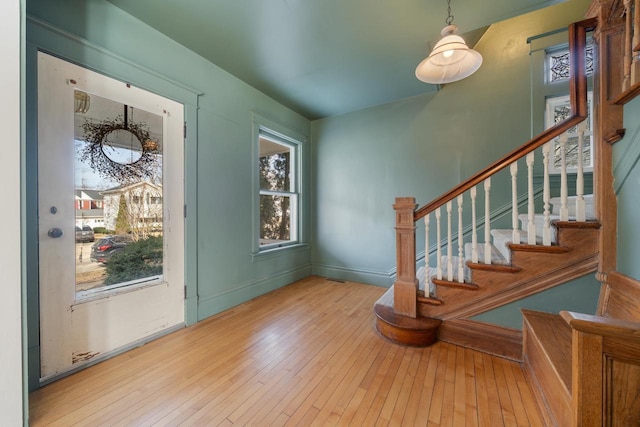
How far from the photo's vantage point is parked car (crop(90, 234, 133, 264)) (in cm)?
176

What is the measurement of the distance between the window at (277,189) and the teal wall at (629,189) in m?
3.09

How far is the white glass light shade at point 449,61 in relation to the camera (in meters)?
1.57

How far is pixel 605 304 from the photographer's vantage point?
1502 mm

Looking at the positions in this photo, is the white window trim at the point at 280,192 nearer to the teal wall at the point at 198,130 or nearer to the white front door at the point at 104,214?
the teal wall at the point at 198,130

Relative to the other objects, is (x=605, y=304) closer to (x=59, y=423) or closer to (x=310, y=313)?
(x=310, y=313)

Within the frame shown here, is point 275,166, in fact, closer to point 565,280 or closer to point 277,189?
point 277,189

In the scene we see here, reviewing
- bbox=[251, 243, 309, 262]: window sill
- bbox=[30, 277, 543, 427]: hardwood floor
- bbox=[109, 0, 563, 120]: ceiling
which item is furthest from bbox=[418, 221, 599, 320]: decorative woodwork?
bbox=[251, 243, 309, 262]: window sill

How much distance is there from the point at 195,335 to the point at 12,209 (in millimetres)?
1522

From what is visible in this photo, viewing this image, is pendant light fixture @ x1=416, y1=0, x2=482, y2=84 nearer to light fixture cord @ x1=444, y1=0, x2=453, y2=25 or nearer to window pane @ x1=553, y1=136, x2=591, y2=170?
light fixture cord @ x1=444, y1=0, x2=453, y2=25

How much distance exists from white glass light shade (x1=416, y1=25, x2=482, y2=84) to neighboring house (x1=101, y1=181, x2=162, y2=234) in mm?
2400

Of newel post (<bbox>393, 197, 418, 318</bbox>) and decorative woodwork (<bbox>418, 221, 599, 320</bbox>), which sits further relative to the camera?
newel post (<bbox>393, 197, 418, 318</bbox>)

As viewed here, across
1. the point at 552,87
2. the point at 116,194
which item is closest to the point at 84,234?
the point at 116,194

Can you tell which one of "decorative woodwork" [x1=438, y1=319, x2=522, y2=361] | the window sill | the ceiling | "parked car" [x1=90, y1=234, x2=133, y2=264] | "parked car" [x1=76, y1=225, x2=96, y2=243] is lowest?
"decorative woodwork" [x1=438, y1=319, x2=522, y2=361]

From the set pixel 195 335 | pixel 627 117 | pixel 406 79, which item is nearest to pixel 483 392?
pixel 627 117
